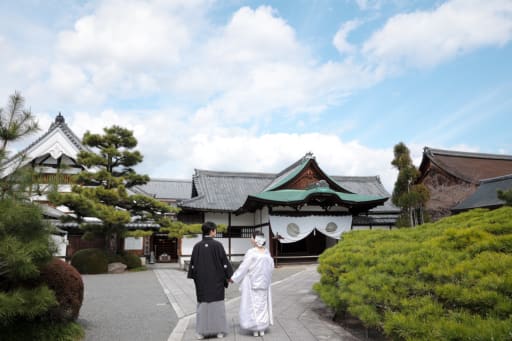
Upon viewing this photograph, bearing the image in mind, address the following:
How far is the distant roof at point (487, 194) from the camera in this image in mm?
17297

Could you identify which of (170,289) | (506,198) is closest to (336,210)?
(506,198)

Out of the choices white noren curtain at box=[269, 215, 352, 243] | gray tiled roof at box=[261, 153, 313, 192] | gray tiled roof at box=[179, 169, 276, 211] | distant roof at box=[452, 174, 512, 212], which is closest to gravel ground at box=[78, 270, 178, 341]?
white noren curtain at box=[269, 215, 352, 243]

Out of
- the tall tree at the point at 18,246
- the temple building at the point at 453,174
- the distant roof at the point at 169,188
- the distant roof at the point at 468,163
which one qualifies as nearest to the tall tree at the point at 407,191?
the temple building at the point at 453,174

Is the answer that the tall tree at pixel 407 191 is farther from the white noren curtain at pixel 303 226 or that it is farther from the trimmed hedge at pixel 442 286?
the trimmed hedge at pixel 442 286

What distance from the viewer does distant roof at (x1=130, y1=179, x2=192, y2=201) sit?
3622cm

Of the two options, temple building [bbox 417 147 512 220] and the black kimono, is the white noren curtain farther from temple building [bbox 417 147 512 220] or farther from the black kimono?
the black kimono

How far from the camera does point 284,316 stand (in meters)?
6.61

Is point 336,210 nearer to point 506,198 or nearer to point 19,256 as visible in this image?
point 506,198

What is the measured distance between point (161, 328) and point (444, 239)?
4381mm

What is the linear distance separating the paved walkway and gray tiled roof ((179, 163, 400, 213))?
30.4ft

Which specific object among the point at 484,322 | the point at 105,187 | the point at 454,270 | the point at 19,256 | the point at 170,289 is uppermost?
the point at 105,187

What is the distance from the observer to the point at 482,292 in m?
3.21

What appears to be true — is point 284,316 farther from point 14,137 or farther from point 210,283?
point 14,137

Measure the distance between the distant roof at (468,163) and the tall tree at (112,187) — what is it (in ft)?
52.5
